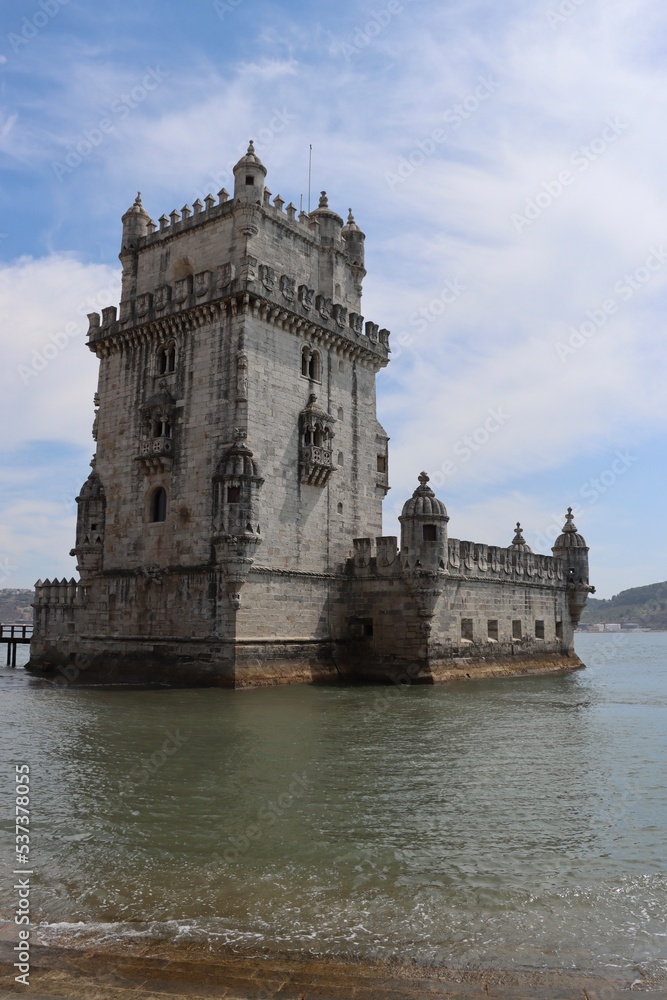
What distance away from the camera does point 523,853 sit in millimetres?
9602

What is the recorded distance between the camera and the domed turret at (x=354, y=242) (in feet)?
119

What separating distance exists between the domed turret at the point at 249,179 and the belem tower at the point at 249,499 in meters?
0.08

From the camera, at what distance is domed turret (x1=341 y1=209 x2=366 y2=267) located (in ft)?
119

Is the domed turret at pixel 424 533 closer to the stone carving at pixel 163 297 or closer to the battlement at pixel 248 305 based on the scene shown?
the battlement at pixel 248 305

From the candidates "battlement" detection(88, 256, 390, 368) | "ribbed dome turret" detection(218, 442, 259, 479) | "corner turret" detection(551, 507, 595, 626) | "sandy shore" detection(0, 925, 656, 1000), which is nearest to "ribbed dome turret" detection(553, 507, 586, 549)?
"corner turret" detection(551, 507, 595, 626)

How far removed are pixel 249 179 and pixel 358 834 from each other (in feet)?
87.0

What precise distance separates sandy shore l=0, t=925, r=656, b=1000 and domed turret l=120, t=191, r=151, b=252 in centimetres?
3264

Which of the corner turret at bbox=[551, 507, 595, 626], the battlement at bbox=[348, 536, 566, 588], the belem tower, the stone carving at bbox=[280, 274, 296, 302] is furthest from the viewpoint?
the corner turret at bbox=[551, 507, 595, 626]

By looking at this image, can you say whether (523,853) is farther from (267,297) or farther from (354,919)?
(267,297)

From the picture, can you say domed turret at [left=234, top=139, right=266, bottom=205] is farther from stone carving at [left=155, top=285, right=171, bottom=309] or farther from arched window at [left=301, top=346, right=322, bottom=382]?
arched window at [left=301, top=346, right=322, bottom=382]

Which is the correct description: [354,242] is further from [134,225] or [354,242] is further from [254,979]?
[254,979]

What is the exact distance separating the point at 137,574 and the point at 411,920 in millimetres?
24541

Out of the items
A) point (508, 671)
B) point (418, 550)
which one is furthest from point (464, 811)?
point (508, 671)

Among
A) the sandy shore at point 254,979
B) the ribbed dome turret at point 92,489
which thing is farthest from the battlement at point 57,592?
the sandy shore at point 254,979
